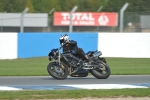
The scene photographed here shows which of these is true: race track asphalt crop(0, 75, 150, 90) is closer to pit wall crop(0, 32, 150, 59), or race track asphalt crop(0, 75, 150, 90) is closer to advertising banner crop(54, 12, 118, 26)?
pit wall crop(0, 32, 150, 59)

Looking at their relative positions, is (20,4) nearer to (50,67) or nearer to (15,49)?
(15,49)

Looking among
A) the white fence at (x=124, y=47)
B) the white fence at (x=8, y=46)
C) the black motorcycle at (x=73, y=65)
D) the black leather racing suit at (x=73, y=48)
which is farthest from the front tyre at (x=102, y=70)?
the white fence at (x=124, y=47)

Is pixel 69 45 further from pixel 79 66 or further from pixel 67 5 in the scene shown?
pixel 67 5

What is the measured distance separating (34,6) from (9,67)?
34736 millimetres

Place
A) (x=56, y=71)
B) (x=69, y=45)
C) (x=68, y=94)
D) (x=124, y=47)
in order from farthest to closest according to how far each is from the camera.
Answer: (x=124, y=47), (x=69, y=45), (x=56, y=71), (x=68, y=94)

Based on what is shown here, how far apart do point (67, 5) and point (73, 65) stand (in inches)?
1563

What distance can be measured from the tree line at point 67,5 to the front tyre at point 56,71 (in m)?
31.4

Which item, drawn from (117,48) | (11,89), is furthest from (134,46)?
(11,89)

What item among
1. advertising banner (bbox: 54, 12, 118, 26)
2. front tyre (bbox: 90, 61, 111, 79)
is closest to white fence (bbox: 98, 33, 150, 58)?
A: front tyre (bbox: 90, 61, 111, 79)

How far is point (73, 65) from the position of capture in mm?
13820

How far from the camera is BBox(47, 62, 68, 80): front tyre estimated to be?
13.6 meters

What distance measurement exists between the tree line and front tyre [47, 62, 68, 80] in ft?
103

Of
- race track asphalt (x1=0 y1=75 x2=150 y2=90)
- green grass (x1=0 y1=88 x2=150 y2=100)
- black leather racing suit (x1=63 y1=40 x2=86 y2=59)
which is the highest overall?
black leather racing suit (x1=63 y1=40 x2=86 y2=59)

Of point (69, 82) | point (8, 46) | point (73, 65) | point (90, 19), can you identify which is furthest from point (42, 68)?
point (90, 19)
